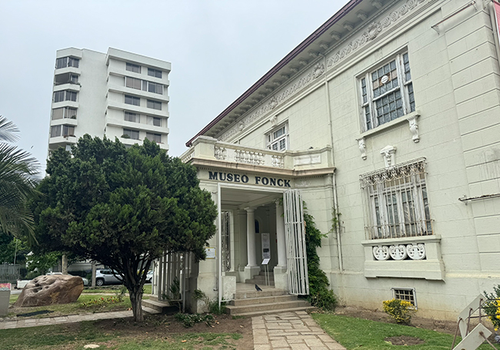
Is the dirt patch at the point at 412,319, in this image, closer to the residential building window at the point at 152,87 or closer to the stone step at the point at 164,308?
the stone step at the point at 164,308

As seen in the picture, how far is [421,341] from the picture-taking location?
623cm

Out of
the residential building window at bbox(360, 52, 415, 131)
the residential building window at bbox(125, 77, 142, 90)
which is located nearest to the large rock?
the residential building window at bbox(360, 52, 415, 131)

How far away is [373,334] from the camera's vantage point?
6.84 metres

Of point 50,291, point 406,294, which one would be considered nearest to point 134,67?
point 50,291

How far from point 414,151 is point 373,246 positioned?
2.76 meters

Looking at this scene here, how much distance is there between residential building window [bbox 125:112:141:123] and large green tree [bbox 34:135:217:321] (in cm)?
4050

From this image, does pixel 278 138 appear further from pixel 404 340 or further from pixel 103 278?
pixel 103 278

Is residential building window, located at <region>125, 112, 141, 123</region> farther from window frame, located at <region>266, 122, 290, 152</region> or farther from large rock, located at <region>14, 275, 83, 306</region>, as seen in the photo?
window frame, located at <region>266, 122, 290, 152</region>

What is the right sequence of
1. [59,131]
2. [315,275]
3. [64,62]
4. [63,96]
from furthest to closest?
[64,62]
[63,96]
[59,131]
[315,275]

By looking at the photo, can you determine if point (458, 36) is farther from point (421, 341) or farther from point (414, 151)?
point (421, 341)

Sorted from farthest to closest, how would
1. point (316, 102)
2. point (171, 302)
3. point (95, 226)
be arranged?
point (316, 102), point (171, 302), point (95, 226)

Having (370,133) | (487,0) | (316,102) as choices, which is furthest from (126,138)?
(487,0)

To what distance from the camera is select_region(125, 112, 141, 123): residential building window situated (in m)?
46.1

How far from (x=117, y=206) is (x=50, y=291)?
8.53 meters
